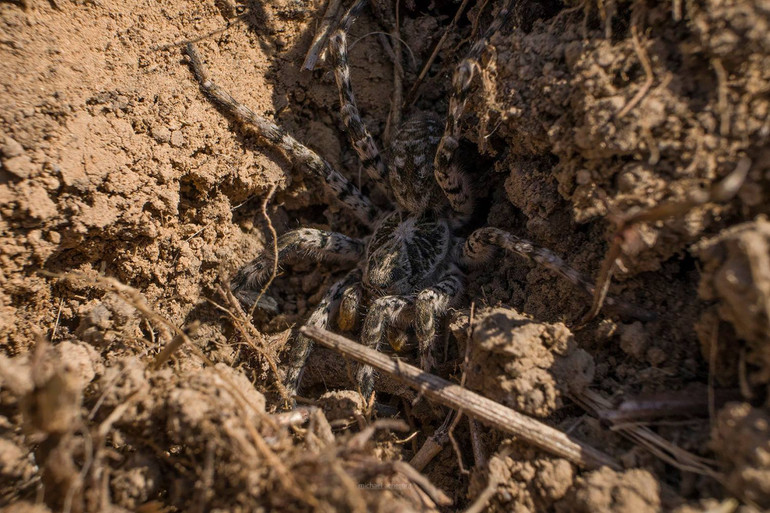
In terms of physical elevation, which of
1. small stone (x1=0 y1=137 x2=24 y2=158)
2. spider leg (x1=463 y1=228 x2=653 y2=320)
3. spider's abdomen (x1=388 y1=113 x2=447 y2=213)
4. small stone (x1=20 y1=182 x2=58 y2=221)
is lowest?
small stone (x1=20 y1=182 x2=58 y2=221)

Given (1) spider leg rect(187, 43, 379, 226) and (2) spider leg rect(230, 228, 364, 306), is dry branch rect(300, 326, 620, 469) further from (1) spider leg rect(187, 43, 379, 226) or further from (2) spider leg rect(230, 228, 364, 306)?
(1) spider leg rect(187, 43, 379, 226)

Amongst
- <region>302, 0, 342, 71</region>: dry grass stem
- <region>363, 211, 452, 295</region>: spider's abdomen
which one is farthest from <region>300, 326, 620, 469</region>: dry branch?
<region>302, 0, 342, 71</region>: dry grass stem

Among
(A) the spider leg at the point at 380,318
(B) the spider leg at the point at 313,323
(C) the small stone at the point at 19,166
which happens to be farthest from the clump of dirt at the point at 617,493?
(C) the small stone at the point at 19,166

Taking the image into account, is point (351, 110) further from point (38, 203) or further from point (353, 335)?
point (38, 203)

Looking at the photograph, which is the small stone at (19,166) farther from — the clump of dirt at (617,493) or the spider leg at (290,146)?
the clump of dirt at (617,493)

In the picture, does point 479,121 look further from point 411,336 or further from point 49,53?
point 49,53

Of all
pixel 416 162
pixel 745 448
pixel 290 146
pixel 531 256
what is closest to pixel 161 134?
Answer: pixel 290 146
